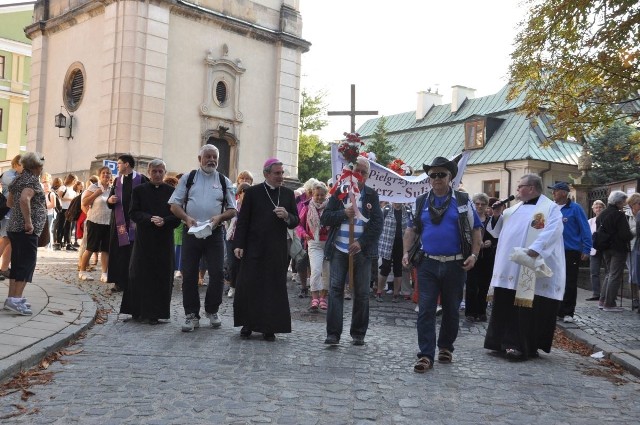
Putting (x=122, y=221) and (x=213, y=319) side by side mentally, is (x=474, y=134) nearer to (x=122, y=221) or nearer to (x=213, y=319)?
(x=122, y=221)

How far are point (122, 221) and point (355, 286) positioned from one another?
4.19 meters

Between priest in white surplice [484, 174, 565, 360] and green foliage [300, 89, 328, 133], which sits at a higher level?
green foliage [300, 89, 328, 133]

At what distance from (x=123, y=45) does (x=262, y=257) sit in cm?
1942

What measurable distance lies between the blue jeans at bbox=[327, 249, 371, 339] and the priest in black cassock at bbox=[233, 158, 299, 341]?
0.57m

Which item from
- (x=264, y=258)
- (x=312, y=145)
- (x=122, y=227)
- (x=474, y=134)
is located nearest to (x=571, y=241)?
(x=264, y=258)

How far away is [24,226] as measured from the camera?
353 inches

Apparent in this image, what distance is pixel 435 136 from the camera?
58.7 meters

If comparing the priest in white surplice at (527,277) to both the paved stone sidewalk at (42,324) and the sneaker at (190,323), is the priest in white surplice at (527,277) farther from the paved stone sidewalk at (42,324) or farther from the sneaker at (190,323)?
the paved stone sidewalk at (42,324)

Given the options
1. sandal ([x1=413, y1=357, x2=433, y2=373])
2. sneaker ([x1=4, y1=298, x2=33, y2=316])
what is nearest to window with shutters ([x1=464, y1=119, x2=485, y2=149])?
sneaker ([x1=4, y1=298, x2=33, y2=316])

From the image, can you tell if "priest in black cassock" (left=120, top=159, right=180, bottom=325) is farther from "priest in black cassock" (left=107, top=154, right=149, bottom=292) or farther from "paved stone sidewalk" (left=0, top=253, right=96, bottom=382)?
"priest in black cassock" (left=107, top=154, right=149, bottom=292)

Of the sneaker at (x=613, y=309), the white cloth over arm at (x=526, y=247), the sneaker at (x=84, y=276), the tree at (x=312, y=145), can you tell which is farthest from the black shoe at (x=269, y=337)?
the tree at (x=312, y=145)

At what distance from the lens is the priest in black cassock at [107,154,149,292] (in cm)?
1126

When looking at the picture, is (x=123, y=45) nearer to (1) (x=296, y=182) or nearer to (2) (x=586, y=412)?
(1) (x=296, y=182)

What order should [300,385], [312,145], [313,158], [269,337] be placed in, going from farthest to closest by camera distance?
[313,158] → [312,145] → [269,337] → [300,385]
